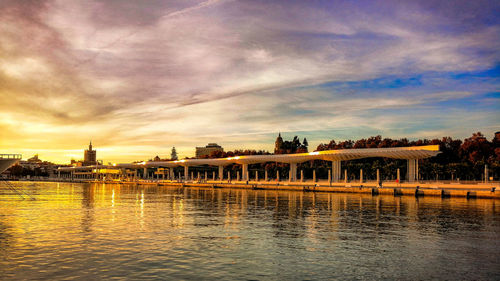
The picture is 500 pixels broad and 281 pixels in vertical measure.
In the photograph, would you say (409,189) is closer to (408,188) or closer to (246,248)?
(408,188)

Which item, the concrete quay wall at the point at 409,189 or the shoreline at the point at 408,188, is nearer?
the concrete quay wall at the point at 409,189

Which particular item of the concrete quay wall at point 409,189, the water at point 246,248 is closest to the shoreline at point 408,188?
the concrete quay wall at point 409,189

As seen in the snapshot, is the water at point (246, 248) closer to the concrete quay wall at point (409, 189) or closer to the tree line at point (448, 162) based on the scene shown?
the concrete quay wall at point (409, 189)

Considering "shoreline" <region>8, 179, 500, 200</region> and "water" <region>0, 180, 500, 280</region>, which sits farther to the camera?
→ "shoreline" <region>8, 179, 500, 200</region>

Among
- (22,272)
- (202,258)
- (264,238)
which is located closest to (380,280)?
(202,258)

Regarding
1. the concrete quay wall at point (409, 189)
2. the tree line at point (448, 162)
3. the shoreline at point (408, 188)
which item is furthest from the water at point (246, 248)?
the tree line at point (448, 162)

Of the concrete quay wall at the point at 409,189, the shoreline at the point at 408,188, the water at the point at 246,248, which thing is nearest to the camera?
the water at the point at 246,248

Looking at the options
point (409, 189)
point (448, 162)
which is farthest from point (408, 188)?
point (448, 162)

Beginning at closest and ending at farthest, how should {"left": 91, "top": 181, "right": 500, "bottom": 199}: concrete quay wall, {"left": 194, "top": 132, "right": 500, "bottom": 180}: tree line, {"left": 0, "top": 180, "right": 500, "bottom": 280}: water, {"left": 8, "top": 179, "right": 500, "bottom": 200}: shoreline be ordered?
{"left": 0, "top": 180, "right": 500, "bottom": 280}: water → {"left": 91, "top": 181, "right": 500, "bottom": 199}: concrete quay wall → {"left": 8, "top": 179, "right": 500, "bottom": 200}: shoreline → {"left": 194, "top": 132, "right": 500, "bottom": 180}: tree line

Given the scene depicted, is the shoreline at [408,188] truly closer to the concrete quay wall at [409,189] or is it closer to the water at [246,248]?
the concrete quay wall at [409,189]

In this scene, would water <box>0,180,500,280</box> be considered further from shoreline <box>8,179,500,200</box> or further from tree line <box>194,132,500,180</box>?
tree line <box>194,132,500,180</box>

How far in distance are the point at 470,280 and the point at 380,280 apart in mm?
3496

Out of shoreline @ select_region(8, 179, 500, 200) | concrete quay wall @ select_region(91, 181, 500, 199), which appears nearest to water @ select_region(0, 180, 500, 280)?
concrete quay wall @ select_region(91, 181, 500, 199)

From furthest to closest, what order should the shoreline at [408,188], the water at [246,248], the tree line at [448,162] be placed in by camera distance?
the tree line at [448,162]
the shoreline at [408,188]
the water at [246,248]
